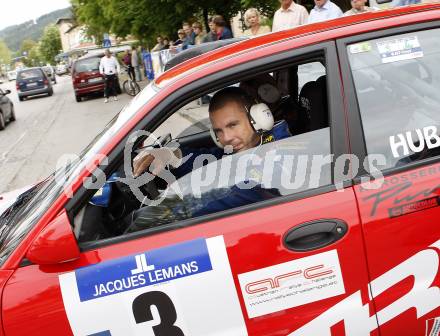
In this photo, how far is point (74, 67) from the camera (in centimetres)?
2369

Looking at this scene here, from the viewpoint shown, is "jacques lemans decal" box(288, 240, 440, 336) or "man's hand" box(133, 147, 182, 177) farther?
"man's hand" box(133, 147, 182, 177)

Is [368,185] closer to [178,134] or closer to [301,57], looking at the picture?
[301,57]

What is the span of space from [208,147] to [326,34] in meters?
1.42

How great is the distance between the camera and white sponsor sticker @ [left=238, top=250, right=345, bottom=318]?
208 centimetres

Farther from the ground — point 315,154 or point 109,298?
point 315,154

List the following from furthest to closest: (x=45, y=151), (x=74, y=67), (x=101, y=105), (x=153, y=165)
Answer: (x=74, y=67)
(x=101, y=105)
(x=45, y=151)
(x=153, y=165)

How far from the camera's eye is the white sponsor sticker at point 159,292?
206cm

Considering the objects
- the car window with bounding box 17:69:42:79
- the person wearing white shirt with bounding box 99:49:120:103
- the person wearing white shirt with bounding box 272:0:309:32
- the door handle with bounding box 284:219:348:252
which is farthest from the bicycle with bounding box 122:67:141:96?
Answer: the door handle with bounding box 284:219:348:252

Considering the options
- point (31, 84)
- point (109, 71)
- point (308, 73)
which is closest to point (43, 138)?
point (109, 71)

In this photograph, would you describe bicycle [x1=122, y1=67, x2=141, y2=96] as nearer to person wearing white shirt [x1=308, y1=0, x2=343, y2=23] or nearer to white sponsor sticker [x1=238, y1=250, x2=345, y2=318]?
person wearing white shirt [x1=308, y1=0, x2=343, y2=23]

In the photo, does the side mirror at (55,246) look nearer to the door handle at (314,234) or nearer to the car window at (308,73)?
the door handle at (314,234)

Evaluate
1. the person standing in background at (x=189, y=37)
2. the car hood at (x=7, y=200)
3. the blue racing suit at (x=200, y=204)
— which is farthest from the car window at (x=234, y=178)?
the person standing in background at (x=189, y=37)

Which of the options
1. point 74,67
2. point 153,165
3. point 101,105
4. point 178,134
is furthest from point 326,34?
point 74,67

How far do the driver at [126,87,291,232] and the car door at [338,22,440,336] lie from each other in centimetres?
43
